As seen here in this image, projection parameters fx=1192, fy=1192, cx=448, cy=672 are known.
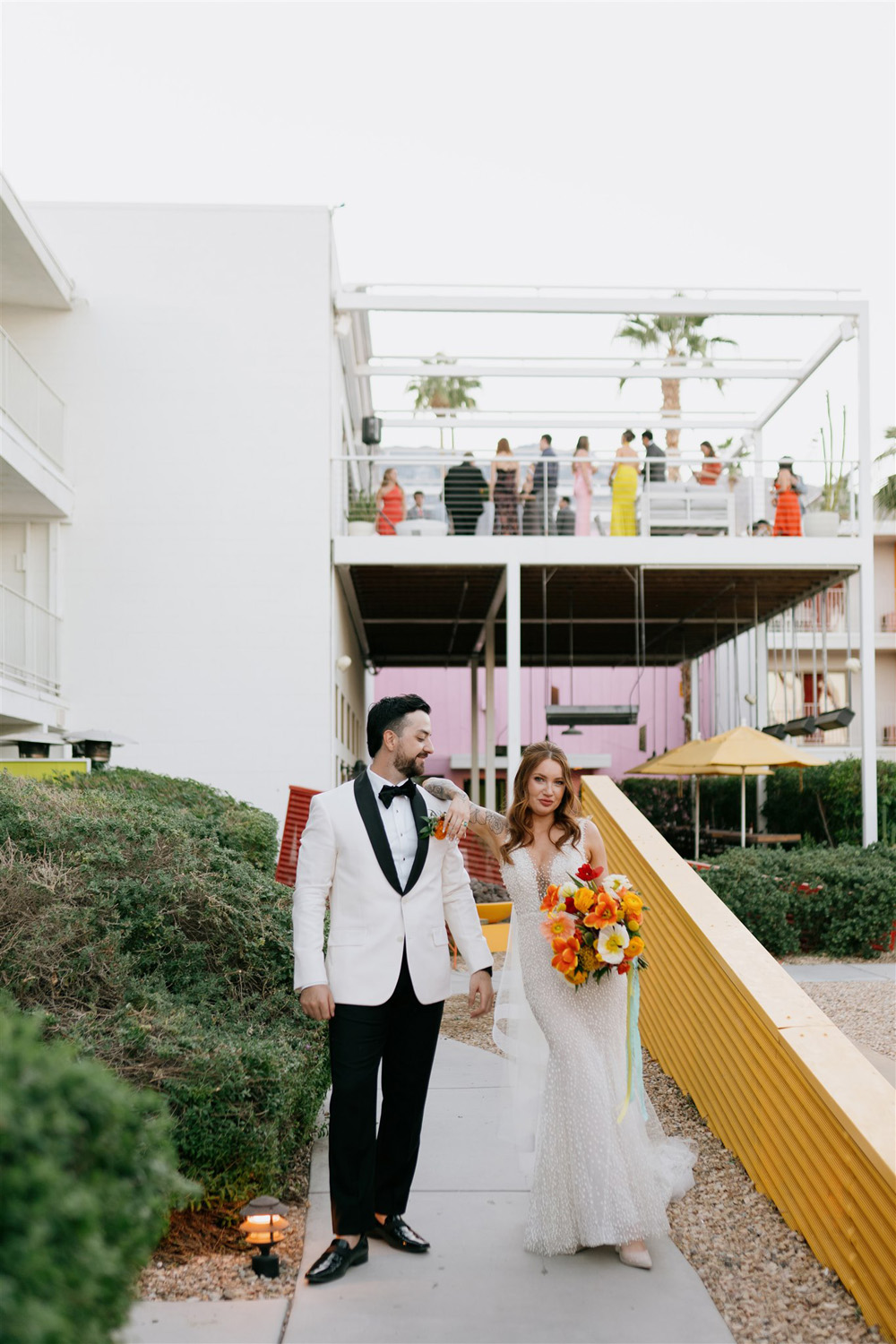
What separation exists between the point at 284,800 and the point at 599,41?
9.92 metres

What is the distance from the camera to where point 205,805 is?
10.2m

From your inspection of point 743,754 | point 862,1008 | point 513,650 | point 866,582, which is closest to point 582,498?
point 513,650

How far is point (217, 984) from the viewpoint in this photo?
4988 mm

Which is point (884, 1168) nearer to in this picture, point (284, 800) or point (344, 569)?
point (284, 800)

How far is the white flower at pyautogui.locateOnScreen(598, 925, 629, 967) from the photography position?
4.08 metres

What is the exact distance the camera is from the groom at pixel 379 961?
12.7ft

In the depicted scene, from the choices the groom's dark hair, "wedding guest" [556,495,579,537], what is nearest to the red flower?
the groom's dark hair

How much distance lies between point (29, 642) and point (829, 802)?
11.5 m

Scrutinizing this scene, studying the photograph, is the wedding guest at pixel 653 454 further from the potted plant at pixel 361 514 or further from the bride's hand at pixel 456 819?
the bride's hand at pixel 456 819

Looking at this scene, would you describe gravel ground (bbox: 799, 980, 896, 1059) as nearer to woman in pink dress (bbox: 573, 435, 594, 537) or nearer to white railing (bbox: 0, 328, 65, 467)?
woman in pink dress (bbox: 573, 435, 594, 537)

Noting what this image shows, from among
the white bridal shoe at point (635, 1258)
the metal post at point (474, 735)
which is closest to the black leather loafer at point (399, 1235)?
the white bridal shoe at point (635, 1258)

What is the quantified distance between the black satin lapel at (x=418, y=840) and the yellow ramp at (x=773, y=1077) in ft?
4.76

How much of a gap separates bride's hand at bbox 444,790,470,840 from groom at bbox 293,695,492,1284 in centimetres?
9

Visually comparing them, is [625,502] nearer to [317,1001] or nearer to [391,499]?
[391,499]
